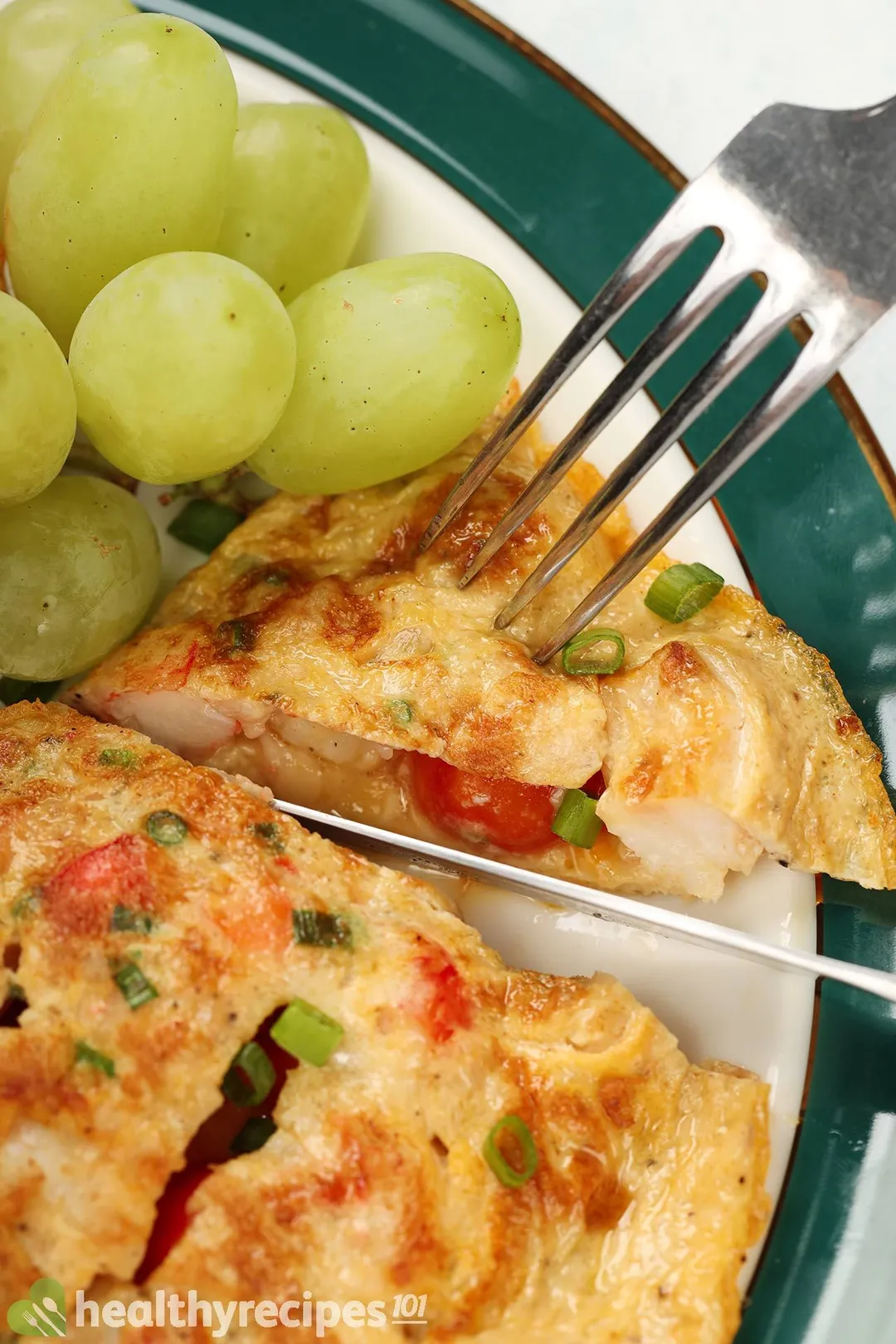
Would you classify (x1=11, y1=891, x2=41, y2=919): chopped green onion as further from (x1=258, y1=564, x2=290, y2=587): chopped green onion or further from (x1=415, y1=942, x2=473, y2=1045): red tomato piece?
(x1=258, y1=564, x2=290, y2=587): chopped green onion

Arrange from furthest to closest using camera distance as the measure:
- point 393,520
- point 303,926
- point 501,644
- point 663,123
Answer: point 663,123 → point 393,520 → point 501,644 → point 303,926

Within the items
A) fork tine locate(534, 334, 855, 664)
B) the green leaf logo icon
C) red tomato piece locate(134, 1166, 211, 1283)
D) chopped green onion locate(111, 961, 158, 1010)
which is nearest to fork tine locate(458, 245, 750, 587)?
fork tine locate(534, 334, 855, 664)

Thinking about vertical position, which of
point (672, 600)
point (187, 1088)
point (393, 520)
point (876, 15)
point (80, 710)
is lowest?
point (80, 710)

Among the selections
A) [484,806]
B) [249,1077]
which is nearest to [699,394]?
[484,806]

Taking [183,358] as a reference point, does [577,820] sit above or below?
below

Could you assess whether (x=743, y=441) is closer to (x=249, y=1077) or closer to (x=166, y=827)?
(x=166, y=827)

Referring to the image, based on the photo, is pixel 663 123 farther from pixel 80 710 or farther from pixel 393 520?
pixel 80 710

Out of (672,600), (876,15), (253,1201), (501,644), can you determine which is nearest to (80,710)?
(501,644)

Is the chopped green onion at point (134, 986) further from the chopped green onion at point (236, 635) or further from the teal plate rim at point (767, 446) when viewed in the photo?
the teal plate rim at point (767, 446)
